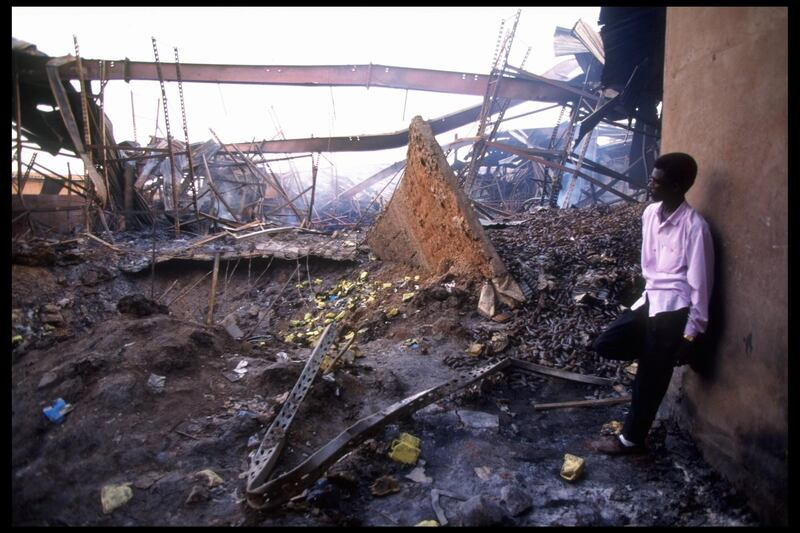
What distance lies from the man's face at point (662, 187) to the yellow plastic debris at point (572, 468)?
1.60 m

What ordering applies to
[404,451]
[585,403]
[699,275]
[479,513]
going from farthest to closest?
[585,403]
[404,451]
[699,275]
[479,513]

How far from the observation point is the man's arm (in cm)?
231

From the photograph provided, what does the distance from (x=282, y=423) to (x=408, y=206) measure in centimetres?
385

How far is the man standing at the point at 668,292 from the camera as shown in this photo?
7.70ft

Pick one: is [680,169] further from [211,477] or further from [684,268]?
[211,477]

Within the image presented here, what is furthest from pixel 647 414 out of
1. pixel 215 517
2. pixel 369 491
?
pixel 215 517

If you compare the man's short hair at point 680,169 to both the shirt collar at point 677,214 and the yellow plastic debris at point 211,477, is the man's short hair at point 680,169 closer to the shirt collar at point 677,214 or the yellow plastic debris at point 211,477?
the shirt collar at point 677,214

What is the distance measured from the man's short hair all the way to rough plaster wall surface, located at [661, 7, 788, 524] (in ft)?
0.60

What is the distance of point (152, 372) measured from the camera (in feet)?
10.2

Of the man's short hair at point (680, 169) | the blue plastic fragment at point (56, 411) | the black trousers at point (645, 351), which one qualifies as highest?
the man's short hair at point (680, 169)

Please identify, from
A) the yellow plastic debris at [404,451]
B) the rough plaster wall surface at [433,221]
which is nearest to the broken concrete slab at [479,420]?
the yellow plastic debris at [404,451]

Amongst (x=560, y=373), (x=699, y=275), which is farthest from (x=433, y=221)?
(x=699, y=275)

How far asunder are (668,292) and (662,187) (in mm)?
592

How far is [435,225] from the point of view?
216 inches
